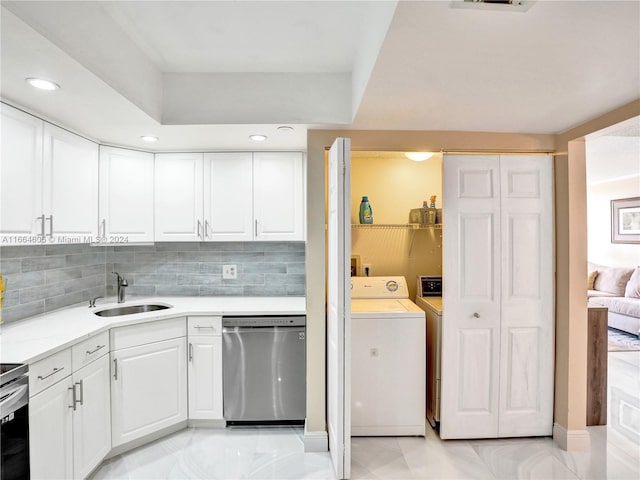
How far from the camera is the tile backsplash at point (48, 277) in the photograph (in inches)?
87.6

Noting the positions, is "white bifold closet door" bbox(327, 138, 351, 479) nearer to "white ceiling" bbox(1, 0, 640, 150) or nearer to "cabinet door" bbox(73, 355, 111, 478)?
"white ceiling" bbox(1, 0, 640, 150)

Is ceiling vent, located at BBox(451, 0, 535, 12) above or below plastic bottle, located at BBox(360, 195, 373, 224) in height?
above

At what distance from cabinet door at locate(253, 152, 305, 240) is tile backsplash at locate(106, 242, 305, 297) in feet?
1.18

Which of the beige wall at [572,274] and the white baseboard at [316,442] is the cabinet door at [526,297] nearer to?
the beige wall at [572,274]

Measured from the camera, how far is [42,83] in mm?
1646

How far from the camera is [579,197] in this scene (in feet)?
7.59

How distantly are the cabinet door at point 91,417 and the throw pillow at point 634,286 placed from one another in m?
6.66

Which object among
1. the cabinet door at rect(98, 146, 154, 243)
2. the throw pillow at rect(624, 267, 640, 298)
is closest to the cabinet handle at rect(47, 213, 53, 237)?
the cabinet door at rect(98, 146, 154, 243)

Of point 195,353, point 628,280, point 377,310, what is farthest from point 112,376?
point 628,280

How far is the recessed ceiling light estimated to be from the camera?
1607 millimetres

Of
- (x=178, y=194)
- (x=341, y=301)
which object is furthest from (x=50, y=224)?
(x=341, y=301)

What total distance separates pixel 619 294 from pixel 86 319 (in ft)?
23.1

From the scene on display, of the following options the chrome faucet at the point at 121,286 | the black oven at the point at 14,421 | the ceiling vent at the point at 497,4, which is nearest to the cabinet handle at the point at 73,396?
the black oven at the point at 14,421

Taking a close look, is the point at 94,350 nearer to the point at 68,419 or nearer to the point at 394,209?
the point at 68,419
